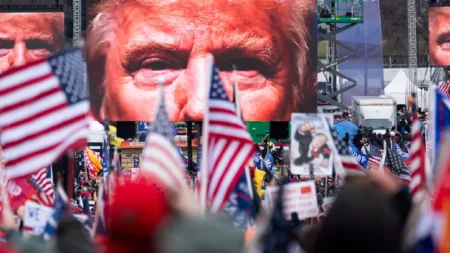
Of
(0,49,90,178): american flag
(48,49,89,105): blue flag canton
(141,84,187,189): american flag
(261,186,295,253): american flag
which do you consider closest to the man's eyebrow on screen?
(48,49,89,105): blue flag canton

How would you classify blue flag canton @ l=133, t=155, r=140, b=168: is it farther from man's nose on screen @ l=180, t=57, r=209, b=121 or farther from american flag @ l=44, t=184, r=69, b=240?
american flag @ l=44, t=184, r=69, b=240

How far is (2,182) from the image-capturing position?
9906 millimetres

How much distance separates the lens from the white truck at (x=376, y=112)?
4041cm

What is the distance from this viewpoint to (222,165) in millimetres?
8812

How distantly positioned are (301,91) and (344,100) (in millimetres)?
11954

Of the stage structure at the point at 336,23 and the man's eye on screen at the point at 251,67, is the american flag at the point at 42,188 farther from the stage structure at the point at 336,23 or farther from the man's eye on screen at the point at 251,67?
the stage structure at the point at 336,23

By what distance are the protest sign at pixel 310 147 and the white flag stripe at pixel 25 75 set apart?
5.68 m

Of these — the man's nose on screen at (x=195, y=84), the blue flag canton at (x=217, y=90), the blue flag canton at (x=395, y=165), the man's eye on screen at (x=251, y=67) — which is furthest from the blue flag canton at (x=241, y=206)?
the man's eye on screen at (x=251, y=67)

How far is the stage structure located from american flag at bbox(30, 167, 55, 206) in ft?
74.6

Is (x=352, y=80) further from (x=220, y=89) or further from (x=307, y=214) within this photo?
(x=220, y=89)

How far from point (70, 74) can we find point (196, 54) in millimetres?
22777

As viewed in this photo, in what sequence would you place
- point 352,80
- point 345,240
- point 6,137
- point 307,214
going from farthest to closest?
point 352,80
point 307,214
point 6,137
point 345,240

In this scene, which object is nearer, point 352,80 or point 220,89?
point 220,89

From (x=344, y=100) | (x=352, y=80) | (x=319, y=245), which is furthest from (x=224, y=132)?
(x=344, y=100)
